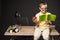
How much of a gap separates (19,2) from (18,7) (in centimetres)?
13

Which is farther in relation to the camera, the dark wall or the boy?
the dark wall

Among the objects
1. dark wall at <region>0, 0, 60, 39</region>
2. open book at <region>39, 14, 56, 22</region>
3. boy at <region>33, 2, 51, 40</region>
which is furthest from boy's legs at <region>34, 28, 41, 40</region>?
dark wall at <region>0, 0, 60, 39</region>

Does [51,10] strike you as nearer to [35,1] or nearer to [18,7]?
[35,1]

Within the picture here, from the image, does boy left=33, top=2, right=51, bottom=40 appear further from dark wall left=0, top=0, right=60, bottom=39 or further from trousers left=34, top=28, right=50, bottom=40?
dark wall left=0, top=0, right=60, bottom=39

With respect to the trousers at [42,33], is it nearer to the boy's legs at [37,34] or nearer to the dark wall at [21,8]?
the boy's legs at [37,34]

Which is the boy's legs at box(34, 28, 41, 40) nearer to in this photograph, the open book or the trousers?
the trousers

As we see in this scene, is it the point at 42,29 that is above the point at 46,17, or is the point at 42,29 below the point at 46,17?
below

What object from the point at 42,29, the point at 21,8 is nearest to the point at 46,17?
the point at 42,29

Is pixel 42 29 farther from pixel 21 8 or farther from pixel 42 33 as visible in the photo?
pixel 21 8

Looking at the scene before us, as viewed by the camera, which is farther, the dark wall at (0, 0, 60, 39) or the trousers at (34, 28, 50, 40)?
the dark wall at (0, 0, 60, 39)

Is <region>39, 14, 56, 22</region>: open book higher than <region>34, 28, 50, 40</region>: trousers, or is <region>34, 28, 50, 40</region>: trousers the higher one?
<region>39, 14, 56, 22</region>: open book

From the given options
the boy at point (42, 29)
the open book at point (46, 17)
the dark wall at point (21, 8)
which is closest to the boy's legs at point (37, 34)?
the boy at point (42, 29)

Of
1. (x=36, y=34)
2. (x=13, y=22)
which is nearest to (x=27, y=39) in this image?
(x=36, y=34)

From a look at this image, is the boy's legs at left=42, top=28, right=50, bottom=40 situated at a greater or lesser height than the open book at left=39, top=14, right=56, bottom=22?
lesser
